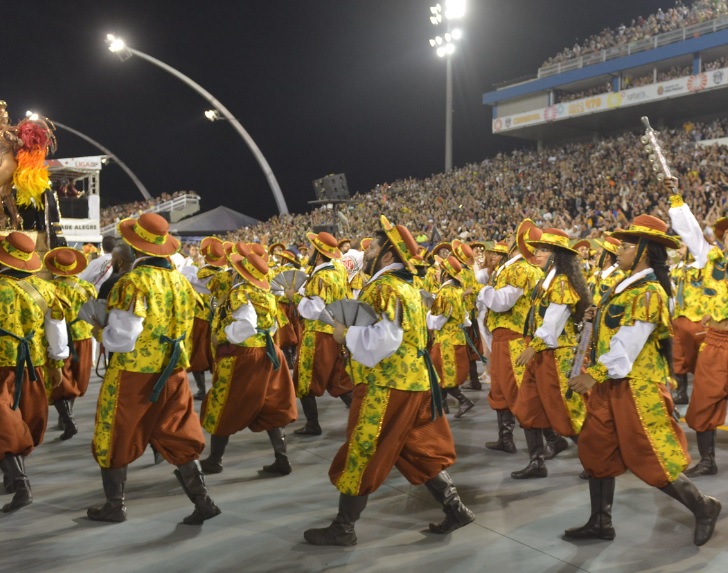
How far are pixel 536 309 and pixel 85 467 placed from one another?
156 inches

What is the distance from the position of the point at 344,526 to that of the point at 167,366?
147cm

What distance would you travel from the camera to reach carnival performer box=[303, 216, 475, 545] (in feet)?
13.8

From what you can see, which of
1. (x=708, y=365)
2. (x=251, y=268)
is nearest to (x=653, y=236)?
(x=708, y=365)

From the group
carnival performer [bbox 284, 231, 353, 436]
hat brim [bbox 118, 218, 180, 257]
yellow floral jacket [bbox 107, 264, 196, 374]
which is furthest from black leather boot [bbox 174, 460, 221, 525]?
carnival performer [bbox 284, 231, 353, 436]

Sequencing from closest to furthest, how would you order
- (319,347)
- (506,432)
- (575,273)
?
(575,273) → (506,432) → (319,347)

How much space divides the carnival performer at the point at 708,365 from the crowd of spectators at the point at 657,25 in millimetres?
27436

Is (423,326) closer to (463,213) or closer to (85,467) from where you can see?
(85,467)

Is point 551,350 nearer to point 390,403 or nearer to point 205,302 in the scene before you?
point 390,403

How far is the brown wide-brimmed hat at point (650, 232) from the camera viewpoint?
4.33 meters

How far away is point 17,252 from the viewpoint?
16.8 ft

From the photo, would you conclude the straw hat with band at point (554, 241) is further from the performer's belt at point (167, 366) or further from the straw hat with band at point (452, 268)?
the straw hat with band at point (452, 268)

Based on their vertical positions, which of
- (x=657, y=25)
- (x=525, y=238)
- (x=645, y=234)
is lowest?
(x=645, y=234)

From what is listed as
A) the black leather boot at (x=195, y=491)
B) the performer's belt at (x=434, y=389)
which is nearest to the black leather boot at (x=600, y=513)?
the performer's belt at (x=434, y=389)

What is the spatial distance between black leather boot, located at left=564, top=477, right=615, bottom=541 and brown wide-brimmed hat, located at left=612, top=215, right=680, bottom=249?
1.45 meters
